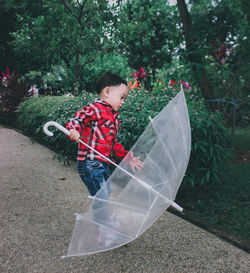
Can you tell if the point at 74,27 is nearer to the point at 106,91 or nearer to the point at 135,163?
the point at 106,91

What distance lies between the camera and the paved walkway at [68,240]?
2039mm

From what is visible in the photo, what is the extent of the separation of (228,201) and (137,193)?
2.33 metres

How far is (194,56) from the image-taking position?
9.84 ft

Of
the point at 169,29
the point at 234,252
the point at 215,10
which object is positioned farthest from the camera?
the point at 169,29

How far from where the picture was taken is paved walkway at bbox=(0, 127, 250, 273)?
6.69ft

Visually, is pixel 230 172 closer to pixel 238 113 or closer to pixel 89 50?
pixel 238 113

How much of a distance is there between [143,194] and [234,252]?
1.29 metres

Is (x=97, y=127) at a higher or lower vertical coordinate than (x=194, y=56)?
lower

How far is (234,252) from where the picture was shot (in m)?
2.23

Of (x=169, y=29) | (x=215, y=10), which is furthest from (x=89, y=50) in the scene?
(x=215, y=10)

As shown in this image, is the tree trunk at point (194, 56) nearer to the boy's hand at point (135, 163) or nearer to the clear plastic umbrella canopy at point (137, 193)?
the clear plastic umbrella canopy at point (137, 193)

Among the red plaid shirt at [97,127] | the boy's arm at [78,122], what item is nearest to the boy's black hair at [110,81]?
the red plaid shirt at [97,127]

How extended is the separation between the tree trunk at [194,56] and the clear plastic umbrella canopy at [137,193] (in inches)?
58.7

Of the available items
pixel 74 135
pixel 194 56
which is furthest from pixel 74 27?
pixel 74 135
